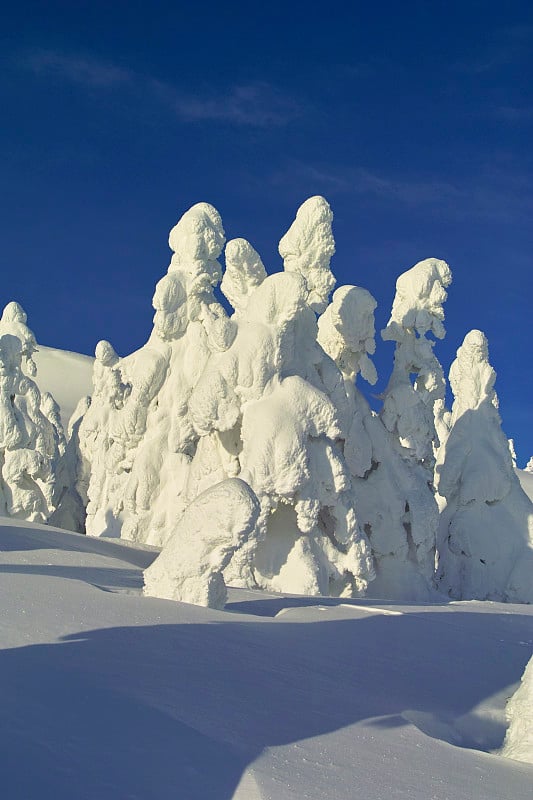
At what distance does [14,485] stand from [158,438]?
2.85m

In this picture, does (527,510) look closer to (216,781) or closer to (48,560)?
(48,560)

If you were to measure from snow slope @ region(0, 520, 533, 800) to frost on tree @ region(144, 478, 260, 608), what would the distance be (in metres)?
0.40

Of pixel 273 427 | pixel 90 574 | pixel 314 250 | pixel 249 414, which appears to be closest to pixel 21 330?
pixel 314 250

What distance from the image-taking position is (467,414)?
1795 cm

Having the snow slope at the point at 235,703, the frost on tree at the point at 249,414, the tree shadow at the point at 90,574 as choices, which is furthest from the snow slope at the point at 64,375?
the snow slope at the point at 235,703

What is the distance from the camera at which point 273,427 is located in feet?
39.1

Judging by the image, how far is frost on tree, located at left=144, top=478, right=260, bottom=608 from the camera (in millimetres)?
6180

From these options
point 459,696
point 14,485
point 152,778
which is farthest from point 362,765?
point 14,485

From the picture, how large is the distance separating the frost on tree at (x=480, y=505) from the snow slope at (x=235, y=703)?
34.5ft

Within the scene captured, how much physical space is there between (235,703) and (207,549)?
2.58 metres

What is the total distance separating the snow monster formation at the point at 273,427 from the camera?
39.4ft

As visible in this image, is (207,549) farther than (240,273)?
No

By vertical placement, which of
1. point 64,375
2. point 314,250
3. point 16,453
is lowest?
point 16,453

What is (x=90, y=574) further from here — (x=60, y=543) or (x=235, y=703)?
(x=235, y=703)
